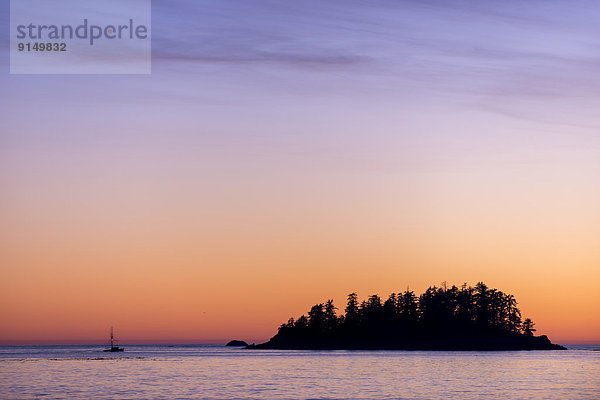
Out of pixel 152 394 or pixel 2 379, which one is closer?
pixel 152 394

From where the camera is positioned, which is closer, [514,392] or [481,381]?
[514,392]

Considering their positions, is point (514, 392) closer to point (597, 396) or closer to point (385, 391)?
point (597, 396)

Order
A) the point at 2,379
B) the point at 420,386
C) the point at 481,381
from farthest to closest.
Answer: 1. the point at 2,379
2. the point at 481,381
3. the point at 420,386

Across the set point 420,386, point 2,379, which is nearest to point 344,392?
point 420,386

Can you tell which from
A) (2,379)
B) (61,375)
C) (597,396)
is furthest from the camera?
(61,375)

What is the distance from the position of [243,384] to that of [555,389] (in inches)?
1599

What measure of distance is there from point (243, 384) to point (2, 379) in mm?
39752

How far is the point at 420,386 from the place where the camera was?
316 feet

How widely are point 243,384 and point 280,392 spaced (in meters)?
14.5

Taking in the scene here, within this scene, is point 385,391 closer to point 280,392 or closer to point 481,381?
point 280,392

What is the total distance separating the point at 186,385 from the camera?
3949 inches

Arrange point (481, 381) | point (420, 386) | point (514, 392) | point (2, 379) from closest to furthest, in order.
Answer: point (514, 392), point (420, 386), point (481, 381), point (2, 379)

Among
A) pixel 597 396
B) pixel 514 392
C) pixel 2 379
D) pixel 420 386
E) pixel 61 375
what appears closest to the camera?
pixel 597 396

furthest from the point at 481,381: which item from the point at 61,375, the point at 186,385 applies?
the point at 61,375
